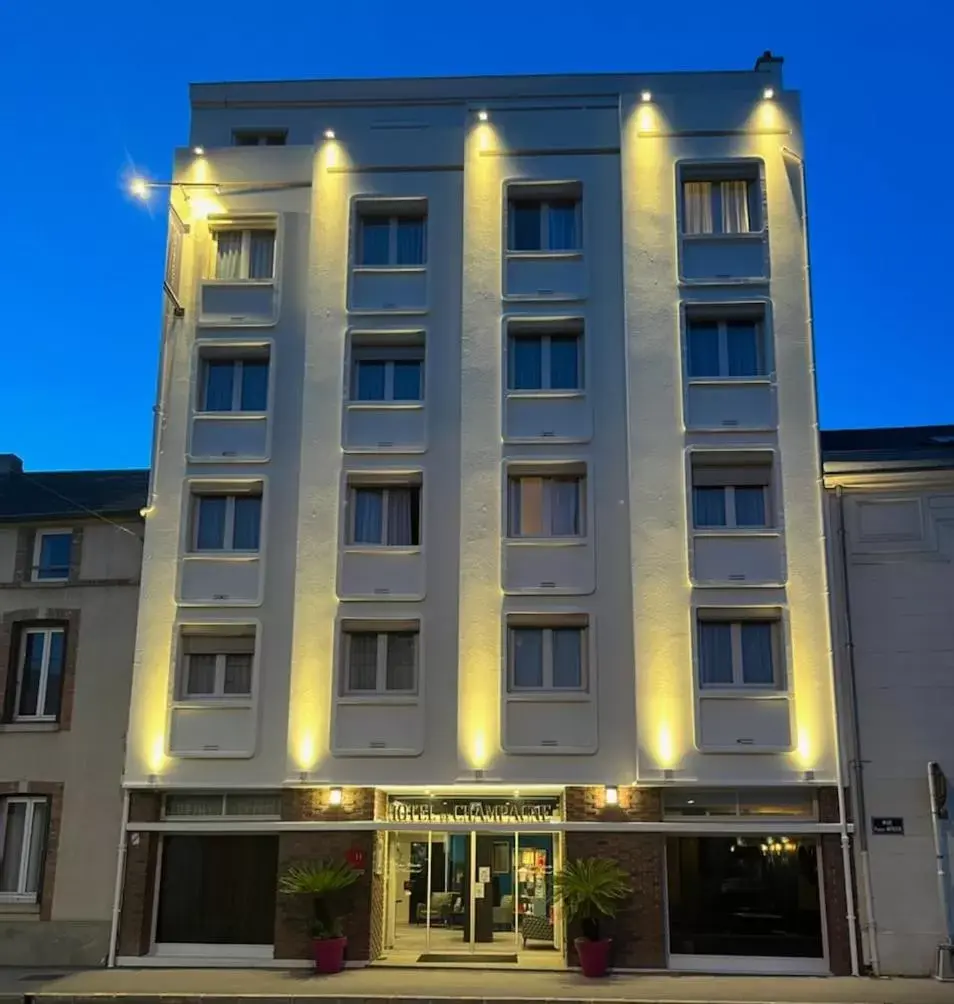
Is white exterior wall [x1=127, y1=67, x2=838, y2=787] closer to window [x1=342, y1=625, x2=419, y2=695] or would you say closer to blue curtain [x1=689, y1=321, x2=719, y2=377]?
window [x1=342, y1=625, x2=419, y2=695]

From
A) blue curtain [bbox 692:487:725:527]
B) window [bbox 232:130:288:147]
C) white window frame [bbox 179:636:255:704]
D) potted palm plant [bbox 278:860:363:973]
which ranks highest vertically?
window [bbox 232:130:288:147]

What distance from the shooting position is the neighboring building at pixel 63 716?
20000 mm

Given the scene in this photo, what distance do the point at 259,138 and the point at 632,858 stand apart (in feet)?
51.8

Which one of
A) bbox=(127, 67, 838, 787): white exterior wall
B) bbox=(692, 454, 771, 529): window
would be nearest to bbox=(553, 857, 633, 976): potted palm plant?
bbox=(127, 67, 838, 787): white exterior wall

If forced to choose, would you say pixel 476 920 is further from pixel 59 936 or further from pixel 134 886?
pixel 59 936

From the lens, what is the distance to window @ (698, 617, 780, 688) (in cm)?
1947

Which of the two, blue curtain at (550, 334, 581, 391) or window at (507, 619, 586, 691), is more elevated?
blue curtain at (550, 334, 581, 391)

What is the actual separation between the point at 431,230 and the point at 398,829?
442 inches

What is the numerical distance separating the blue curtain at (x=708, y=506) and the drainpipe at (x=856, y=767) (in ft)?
6.71

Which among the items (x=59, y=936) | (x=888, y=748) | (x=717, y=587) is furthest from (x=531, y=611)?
(x=59, y=936)

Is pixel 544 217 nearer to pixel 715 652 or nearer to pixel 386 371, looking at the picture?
pixel 386 371

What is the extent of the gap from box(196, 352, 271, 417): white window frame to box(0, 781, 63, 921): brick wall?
24.1 ft

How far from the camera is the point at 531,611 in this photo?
20.0m

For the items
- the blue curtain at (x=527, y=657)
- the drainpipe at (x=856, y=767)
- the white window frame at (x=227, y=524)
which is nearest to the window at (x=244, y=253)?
the white window frame at (x=227, y=524)
